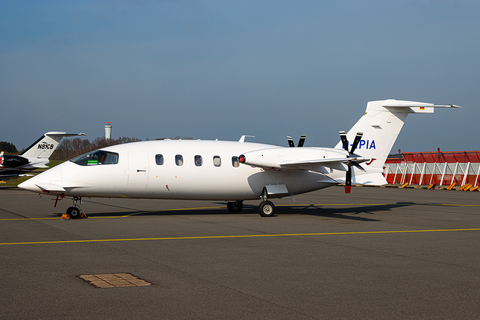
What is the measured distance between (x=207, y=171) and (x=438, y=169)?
1439 inches

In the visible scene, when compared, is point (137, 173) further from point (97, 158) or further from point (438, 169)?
point (438, 169)

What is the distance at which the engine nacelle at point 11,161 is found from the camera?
131 ft

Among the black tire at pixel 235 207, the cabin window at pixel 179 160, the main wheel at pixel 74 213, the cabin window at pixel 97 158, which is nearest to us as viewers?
the main wheel at pixel 74 213

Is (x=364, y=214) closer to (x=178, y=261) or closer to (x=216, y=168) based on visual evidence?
(x=216, y=168)

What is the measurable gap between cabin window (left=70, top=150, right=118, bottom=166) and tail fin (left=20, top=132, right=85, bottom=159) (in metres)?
26.6

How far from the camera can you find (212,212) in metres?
21.7

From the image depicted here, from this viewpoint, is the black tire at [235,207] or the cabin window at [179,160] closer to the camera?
the cabin window at [179,160]

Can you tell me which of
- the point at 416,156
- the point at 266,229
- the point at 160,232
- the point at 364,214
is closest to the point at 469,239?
the point at 266,229

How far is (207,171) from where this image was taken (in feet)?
63.1

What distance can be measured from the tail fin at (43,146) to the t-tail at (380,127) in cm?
3078

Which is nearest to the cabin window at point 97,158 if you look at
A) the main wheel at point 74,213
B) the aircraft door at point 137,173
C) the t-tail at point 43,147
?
the aircraft door at point 137,173

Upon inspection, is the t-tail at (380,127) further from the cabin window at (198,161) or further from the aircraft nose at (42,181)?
the aircraft nose at (42,181)

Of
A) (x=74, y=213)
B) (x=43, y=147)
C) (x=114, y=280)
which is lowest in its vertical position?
(x=114, y=280)

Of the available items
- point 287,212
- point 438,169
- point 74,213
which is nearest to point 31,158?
point 74,213
